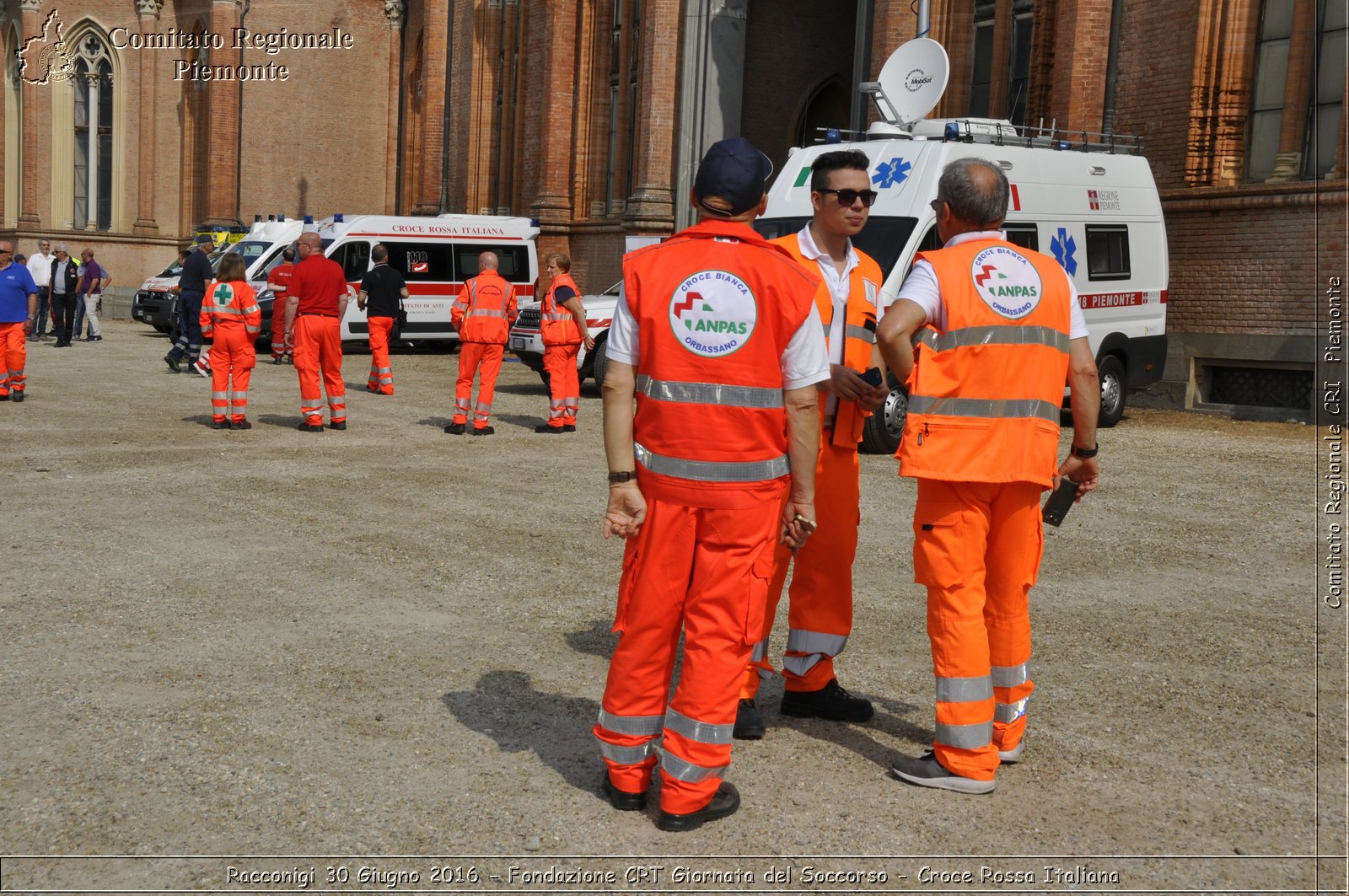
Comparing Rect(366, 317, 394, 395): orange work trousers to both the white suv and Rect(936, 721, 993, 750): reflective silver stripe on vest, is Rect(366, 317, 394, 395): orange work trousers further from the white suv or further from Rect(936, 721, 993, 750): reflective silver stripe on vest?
Rect(936, 721, 993, 750): reflective silver stripe on vest

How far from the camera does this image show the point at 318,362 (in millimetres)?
13648

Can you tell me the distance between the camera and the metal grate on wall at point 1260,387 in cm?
1664

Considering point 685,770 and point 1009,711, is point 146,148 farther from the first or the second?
point 685,770

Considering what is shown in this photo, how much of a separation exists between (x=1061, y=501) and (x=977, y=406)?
2.21 feet

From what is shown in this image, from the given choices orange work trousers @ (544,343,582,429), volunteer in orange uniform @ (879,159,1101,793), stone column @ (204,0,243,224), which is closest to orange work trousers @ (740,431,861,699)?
volunteer in orange uniform @ (879,159,1101,793)

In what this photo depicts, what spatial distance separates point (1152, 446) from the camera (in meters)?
13.9

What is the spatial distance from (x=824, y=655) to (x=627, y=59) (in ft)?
87.2

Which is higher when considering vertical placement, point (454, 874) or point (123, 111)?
point (123, 111)

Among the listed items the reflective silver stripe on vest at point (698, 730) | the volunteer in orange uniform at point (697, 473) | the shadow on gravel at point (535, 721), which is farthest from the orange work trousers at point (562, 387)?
the reflective silver stripe on vest at point (698, 730)

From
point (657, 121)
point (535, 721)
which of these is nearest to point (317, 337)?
point (535, 721)

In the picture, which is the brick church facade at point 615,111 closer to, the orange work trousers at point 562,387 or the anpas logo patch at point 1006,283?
the orange work trousers at point 562,387

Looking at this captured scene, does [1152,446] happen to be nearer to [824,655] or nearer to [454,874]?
[824,655]

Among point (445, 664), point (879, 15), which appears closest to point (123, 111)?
point (879, 15)

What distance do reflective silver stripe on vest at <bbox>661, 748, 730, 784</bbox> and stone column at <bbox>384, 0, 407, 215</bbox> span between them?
43.7 m
